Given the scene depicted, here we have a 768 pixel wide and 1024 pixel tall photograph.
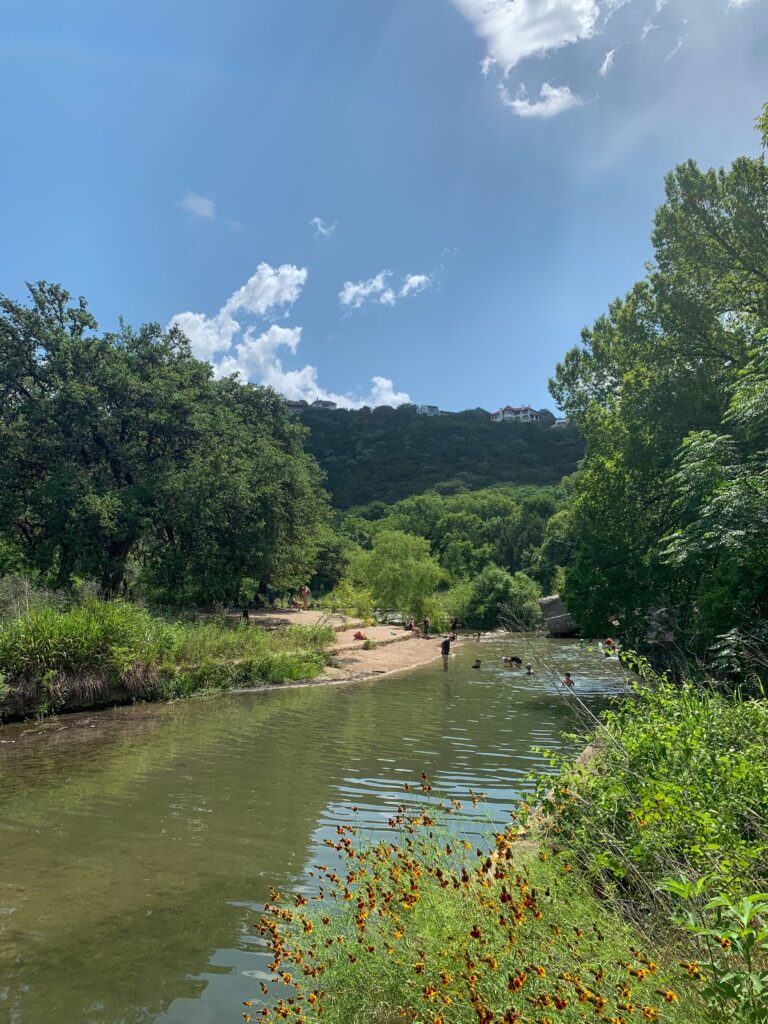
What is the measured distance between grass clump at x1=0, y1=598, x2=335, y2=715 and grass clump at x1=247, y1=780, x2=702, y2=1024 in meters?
13.2

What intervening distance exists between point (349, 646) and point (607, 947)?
26.9 m

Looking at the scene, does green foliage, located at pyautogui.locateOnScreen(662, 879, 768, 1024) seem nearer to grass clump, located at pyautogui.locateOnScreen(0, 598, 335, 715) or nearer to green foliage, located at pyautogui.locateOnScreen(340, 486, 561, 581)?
grass clump, located at pyautogui.locateOnScreen(0, 598, 335, 715)

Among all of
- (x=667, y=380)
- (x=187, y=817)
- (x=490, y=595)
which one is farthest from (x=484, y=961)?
(x=490, y=595)

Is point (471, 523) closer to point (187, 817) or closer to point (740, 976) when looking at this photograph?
point (187, 817)

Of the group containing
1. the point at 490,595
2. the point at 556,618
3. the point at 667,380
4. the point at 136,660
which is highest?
the point at 667,380

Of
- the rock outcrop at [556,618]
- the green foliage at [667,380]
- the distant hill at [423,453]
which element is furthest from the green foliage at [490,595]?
the distant hill at [423,453]

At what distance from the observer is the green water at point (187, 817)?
504cm

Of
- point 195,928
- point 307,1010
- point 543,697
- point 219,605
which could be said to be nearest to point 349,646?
point 219,605

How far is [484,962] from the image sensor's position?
3.10 m

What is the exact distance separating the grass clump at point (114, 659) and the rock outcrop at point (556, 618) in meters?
25.2

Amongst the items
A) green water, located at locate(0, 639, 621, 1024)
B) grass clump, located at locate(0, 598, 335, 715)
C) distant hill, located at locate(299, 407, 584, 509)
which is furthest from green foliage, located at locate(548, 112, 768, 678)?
distant hill, located at locate(299, 407, 584, 509)

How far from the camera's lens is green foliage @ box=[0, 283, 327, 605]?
80.4 ft

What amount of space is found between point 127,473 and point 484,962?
91.1ft

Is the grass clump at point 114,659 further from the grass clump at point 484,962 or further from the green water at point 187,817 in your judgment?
the grass clump at point 484,962
